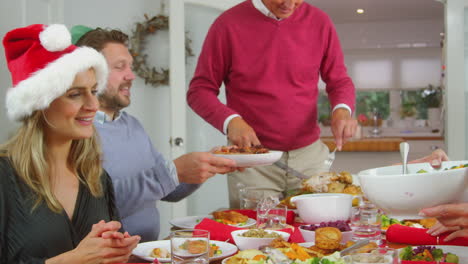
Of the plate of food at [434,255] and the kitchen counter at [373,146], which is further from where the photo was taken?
the kitchen counter at [373,146]

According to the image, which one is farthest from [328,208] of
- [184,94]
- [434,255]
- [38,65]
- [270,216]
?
[184,94]

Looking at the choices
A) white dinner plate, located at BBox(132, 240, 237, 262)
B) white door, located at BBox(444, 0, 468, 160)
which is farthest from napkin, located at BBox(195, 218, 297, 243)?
white door, located at BBox(444, 0, 468, 160)

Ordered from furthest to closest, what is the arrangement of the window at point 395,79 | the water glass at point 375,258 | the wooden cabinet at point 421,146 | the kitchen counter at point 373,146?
the window at point 395,79, the wooden cabinet at point 421,146, the kitchen counter at point 373,146, the water glass at point 375,258

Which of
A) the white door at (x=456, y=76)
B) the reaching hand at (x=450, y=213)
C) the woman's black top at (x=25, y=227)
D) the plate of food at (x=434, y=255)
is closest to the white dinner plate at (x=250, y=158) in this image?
the woman's black top at (x=25, y=227)

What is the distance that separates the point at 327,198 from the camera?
1787 mm

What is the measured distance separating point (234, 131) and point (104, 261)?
105cm

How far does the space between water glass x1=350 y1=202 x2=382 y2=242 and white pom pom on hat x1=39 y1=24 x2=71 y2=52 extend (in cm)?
94

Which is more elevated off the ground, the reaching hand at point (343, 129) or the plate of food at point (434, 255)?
the reaching hand at point (343, 129)

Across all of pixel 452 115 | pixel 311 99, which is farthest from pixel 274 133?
pixel 452 115

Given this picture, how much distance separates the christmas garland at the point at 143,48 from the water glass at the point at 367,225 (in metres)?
3.73

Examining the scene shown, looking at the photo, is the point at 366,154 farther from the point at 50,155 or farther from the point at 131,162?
the point at 50,155

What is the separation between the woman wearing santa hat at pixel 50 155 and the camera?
149 cm

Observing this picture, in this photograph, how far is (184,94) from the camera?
4.49 meters

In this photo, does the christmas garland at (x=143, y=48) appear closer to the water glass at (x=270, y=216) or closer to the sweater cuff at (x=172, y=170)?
the sweater cuff at (x=172, y=170)
